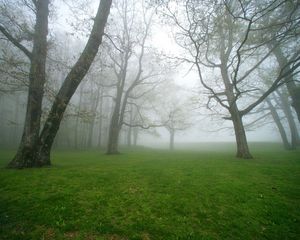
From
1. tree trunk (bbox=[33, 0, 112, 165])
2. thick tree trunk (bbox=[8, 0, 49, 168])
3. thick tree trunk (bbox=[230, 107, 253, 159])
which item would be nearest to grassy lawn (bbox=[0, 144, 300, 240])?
thick tree trunk (bbox=[8, 0, 49, 168])

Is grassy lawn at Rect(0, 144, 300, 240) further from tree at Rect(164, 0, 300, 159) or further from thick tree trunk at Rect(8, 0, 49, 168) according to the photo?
tree at Rect(164, 0, 300, 159)

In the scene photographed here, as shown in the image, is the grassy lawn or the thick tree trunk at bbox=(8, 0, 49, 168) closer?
the grassy lawn

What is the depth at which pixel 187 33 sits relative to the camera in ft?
40.0

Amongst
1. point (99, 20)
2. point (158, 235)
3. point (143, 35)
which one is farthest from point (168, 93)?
point (158, 235)

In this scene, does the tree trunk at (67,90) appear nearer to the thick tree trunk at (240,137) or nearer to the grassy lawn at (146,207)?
the grassy lawn at (146,207)

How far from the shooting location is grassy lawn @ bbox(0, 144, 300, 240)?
413 cm

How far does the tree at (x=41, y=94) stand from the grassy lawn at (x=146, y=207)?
1516 mm

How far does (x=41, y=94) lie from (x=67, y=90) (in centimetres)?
137

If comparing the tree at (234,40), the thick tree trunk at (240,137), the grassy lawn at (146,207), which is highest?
the tree at (234,40)

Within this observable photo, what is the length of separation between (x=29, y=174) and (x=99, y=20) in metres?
7.76

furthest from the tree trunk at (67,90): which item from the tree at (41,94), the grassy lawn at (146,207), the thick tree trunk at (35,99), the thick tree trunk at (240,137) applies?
the thick tree trunk at (240,137)

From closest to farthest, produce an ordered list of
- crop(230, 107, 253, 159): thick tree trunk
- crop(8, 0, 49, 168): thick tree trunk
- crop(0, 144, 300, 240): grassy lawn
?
crop(0, 144, 300, 240): grassy lawn < crop(8, 0, 49, 168): thick tree trunk < crop(230, 107, 253, 159): thick tree trunk

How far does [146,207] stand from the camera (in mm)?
5211

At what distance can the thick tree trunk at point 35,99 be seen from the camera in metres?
8.99
